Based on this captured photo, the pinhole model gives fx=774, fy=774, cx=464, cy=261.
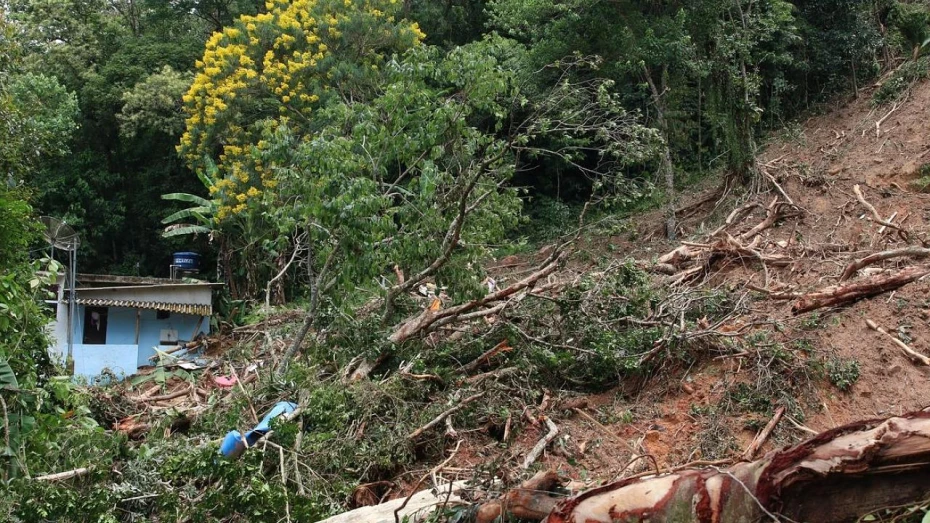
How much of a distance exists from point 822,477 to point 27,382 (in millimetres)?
4922

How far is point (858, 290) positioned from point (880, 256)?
0.58 m

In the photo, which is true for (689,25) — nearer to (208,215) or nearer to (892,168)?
(892,168)

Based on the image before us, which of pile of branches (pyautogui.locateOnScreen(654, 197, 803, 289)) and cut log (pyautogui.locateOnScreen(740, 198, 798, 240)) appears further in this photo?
cut log (pyautogui.locateOnScreen(740, 198, 798, 240))

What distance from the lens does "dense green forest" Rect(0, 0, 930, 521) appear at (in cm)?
576

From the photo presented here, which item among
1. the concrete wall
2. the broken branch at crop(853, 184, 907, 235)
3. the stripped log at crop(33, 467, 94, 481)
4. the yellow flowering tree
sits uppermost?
the yellow flowering tree

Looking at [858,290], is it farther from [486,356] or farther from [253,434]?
[253,434]

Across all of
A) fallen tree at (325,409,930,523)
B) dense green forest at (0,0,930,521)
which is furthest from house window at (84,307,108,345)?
fallen tree at (325,409,930,523)

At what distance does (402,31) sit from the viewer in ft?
47.3

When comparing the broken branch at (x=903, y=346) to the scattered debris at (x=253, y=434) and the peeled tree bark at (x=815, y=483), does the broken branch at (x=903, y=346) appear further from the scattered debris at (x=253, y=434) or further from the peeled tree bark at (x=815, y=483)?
the scattered debris at (x=253, y=434)

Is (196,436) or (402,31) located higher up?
(402,31)

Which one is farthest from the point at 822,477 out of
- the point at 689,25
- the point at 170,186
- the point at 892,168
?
the point at 170,186

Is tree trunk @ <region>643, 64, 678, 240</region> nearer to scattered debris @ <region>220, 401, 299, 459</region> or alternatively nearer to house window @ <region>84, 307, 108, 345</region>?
scattered debris @ <region>220, 401, 299, 459</region>

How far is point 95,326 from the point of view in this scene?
592 inches

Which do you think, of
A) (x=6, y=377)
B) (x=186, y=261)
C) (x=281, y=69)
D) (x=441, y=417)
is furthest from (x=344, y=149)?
(x=186, y=261)
